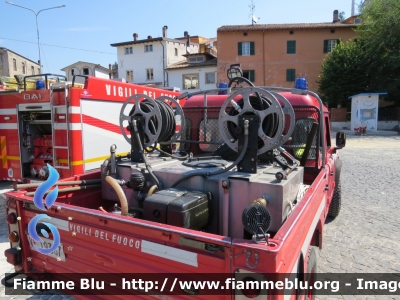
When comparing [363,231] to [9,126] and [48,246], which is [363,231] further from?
[9,126]

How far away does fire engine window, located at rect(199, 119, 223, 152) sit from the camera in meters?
4.25

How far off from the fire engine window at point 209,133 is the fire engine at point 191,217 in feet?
2.33

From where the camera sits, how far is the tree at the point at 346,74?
2677cm

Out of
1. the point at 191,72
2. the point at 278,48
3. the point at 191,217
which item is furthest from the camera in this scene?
the point at 191,72

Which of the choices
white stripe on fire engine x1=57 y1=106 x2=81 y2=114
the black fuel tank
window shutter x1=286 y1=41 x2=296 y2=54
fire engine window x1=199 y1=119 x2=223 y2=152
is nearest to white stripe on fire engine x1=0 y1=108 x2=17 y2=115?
white stripe on fire engine x1=57 y1=106 x2=81 y2=114

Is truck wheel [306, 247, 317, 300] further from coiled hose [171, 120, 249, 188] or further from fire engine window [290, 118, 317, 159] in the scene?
fire engine window [290, 118, 317, 159]

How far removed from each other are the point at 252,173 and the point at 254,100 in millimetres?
713

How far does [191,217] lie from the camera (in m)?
2.23

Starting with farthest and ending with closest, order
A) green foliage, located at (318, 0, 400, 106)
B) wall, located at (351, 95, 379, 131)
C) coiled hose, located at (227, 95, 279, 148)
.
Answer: green foliage, located at (318, 0, 400, 106), wall, located at (351, 95, 379, 131), coiled hose, located at (227, 95, 279, 148)

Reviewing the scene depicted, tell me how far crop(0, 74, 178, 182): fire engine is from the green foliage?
24575 millimetres

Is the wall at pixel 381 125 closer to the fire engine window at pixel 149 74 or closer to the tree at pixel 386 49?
the tree at pixel 386 49

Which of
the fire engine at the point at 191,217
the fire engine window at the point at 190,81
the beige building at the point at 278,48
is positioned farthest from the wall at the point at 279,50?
the fire engine at the point at 191,217

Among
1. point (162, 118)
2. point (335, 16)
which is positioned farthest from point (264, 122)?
point (335, 16)

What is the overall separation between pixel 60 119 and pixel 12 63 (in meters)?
46.1
